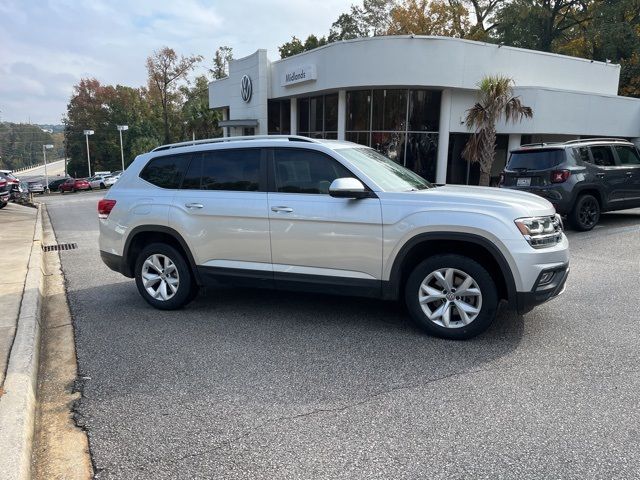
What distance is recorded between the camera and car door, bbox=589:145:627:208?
33.6ft

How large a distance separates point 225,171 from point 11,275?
432cm

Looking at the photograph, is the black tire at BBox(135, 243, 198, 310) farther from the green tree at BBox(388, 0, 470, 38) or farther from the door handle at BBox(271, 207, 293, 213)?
the green tree at BBox(388, 0, 470, 38)

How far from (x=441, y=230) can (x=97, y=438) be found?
123 inches

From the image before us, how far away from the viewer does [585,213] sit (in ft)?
33.6

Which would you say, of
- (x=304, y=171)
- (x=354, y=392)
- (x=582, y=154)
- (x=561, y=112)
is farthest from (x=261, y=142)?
(x=561, y=112)

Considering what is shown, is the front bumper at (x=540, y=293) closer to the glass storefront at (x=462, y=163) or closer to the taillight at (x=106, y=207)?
the taillight at (x=106, y=207)

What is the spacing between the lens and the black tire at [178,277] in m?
5.57

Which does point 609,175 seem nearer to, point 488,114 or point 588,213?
point 588,213

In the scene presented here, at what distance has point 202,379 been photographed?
392 cm

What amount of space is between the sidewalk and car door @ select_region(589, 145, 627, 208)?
1042cm

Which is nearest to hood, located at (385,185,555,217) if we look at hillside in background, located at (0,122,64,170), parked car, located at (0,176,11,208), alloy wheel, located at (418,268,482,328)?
alloy wheel, located at (418,268,482,328)

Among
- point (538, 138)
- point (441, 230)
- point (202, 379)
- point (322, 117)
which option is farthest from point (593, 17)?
point (202, 379)

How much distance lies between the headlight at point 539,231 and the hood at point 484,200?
0.06m

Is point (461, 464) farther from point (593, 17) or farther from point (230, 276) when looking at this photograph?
point (593, 17)
